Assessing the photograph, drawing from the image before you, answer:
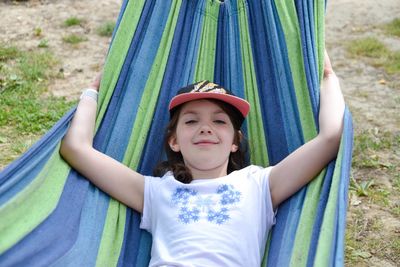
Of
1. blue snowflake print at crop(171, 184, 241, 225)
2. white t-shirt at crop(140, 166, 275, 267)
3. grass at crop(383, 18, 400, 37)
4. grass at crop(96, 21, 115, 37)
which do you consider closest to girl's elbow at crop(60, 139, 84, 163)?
white t-shirt at crop(140, 166, 275, 267)

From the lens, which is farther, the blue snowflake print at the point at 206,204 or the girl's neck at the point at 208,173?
the girl's neck at the point at 208,173

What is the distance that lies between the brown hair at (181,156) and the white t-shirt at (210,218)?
0.13 feet

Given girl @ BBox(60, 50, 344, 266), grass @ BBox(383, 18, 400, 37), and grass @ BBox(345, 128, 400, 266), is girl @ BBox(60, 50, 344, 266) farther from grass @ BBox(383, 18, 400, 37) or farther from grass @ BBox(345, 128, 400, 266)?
grass @ BBox(383, 18, 400, 37)

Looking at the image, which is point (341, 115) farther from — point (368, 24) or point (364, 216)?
point (368, 24)

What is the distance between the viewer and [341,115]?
7.47ft

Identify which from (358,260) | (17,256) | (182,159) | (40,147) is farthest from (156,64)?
(358,260)

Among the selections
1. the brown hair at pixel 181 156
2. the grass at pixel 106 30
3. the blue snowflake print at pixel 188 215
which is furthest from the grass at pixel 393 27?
the blue snowflake print at pixel 188 215

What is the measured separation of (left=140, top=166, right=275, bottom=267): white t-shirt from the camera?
216 cm

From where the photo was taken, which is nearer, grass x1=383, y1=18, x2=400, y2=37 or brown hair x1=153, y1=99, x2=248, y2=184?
brown hair x1=153, y1=99, x2=248, y2=184

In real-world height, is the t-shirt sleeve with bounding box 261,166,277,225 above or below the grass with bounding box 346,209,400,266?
above

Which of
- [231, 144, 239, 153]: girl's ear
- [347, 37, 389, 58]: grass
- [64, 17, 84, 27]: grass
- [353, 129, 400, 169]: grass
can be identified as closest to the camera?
[231, 144, 239, 153]: girl's ear

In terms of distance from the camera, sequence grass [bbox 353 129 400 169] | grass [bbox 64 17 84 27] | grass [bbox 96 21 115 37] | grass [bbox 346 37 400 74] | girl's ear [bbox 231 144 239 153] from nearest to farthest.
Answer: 1. girl's ear [bbox 231 144 239 153]
2. grass [bbox 353 129 400 169]
3. grass [bbox 346 37 400 74]
4. grass [bbox 96 21 115 37]
5. grass [bbox 64 17 84 27]

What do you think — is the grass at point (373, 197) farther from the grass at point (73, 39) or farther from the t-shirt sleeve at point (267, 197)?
the grass at point (73, 39)

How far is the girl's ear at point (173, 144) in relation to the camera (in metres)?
2.46
